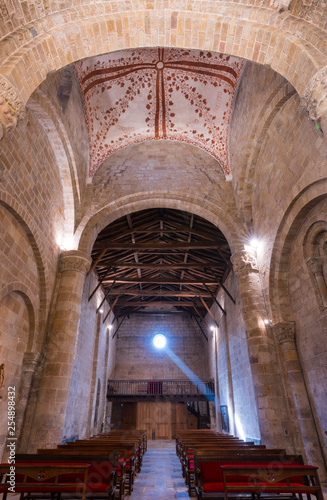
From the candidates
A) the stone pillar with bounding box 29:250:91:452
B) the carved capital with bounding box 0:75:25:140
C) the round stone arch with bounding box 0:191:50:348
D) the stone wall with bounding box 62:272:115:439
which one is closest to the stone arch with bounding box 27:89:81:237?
the stone pillar with bounding box 29:250:91:452

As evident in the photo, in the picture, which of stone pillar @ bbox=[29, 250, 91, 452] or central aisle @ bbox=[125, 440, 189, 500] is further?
stone pillar @ bbox=[29, 250, 91, 452]

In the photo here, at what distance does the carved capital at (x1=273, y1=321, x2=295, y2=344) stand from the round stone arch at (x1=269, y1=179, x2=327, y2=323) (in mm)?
120

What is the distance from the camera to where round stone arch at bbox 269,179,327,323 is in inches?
220

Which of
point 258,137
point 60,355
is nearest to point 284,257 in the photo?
point 258,137

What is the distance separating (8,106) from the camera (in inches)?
138

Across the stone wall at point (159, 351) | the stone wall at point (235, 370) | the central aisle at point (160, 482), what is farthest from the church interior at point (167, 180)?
the stone wall at point (159, 351)

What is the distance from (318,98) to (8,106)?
377cm

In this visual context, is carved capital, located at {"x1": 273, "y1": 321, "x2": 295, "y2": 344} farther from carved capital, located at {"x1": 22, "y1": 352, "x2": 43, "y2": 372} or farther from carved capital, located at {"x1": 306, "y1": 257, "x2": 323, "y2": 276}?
carved capital, located at {"x1": 22, "y1": 352, "x2": 43, "y2": 372}

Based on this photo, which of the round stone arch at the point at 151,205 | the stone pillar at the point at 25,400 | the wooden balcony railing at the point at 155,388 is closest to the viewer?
the stone pillar at the point at 25,400

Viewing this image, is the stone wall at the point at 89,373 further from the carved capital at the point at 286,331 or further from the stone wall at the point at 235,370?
the carved capital at the point at 286,331

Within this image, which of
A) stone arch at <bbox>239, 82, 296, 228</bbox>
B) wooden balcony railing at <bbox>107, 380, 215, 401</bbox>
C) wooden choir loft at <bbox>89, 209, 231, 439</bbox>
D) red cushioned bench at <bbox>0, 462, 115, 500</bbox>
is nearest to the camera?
red cushioned bench at <bbox>0, 462, 115, 500</bbox>

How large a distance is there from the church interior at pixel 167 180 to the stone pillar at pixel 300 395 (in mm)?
20

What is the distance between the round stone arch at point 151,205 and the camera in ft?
27.2

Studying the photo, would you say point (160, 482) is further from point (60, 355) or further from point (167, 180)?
point (167, 180)
